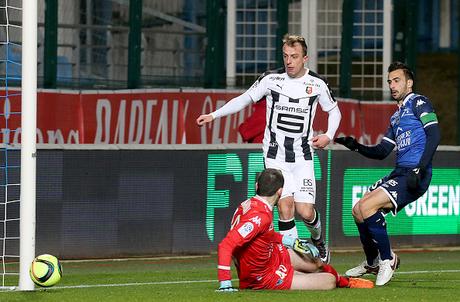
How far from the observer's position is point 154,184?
1714 cm

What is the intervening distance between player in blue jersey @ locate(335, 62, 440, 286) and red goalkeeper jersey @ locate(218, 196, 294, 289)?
1.24m

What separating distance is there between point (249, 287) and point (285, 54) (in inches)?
109

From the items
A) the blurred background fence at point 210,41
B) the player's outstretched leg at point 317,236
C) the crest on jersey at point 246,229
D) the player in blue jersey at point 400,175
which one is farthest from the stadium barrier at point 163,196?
the crest on jersey at point 246,229

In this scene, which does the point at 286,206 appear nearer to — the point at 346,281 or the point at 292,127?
the point at 292,127

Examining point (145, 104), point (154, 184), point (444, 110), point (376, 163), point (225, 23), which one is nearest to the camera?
point (154, 184)

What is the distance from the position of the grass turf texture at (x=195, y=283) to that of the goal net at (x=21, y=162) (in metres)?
0.50

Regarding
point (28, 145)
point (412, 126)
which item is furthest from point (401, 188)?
point (28, 145)

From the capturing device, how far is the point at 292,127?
45.4 ft

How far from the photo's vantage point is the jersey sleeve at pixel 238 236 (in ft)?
36.4

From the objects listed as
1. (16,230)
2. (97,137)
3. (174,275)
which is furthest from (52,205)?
(97,137)

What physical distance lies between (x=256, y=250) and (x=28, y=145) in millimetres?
2171

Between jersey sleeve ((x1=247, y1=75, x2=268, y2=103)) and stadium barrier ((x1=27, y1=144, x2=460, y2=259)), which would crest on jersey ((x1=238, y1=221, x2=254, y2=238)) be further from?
stadium barrier ((x1=27, y1=144, x2=460, y2=259))

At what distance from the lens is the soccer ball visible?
11.6 metres

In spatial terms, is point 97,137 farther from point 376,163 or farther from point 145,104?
point 376,163
